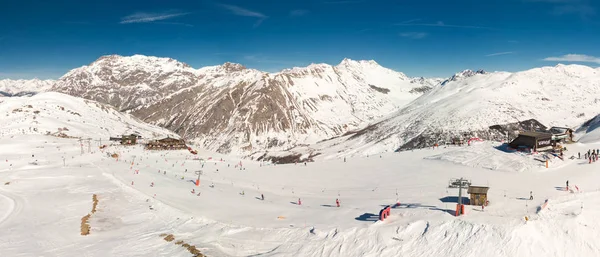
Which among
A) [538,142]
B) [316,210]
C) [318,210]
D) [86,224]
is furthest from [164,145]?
[538,142]

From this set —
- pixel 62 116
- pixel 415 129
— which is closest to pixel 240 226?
pixel 415 129

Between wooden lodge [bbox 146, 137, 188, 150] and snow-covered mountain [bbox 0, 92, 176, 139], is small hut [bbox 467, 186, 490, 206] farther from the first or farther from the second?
snow-covered mountain [bbox 0, 92, 176, 139]

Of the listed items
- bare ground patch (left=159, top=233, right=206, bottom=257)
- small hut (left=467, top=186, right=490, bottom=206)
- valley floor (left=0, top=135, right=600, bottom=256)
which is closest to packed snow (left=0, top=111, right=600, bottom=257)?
valley floor (left=0, top=135, right=600, bottom=256)

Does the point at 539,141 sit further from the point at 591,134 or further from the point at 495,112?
the point at 495,112

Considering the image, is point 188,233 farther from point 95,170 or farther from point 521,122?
point 521,122

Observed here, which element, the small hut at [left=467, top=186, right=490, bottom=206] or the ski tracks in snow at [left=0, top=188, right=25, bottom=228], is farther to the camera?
the ski tracks in snow at [left=0, top=188, right=25, bottom=228]

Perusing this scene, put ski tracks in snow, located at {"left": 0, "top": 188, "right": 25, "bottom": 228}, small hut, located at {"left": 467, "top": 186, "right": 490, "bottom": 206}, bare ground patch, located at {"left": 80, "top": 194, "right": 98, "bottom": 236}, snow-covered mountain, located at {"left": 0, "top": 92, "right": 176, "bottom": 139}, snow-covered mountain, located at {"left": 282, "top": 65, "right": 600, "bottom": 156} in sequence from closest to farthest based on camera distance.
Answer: small hut, located at {"left": 467, "top": 186, "right": 490, "bottom": 206}, bare ground patch, located at {"left": 80, "top": 194, "right": 98, "bottom": 236}, ski tracks in snow, located at {"left": 0, "top": 188, "right": 25, "bottom": 228}, snow-covered mountain, located at {"left": 0, "top": 92, "right": 176, "bottom": 139}, snow-covered mountain, located at {"left": 282, "top": 65, "right": 600, "bottom": 156}
